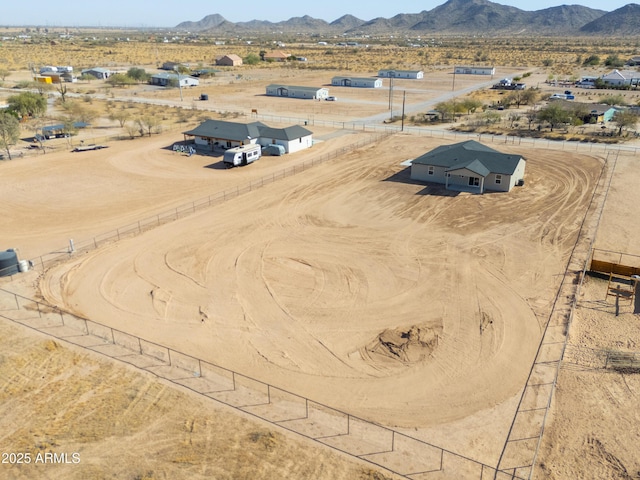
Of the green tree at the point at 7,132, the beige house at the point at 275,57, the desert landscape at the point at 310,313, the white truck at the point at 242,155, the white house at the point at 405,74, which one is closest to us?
the desert landscape at the point at 310,313

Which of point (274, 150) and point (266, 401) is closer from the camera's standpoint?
point (266, 401)

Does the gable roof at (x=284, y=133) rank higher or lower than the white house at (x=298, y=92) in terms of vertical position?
lower

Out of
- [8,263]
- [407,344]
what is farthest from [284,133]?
[407,344]

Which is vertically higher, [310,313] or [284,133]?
[284,133]

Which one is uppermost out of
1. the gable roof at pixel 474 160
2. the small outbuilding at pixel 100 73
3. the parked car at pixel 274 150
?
the small outbuilding at pixel 100 73

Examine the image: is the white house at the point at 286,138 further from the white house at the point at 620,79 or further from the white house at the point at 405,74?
the white house at the point at 620,79

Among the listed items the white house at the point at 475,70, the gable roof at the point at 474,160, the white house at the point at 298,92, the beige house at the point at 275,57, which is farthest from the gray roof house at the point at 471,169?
the beige house at the point at 275,57

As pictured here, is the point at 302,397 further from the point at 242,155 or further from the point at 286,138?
the point at 286,138

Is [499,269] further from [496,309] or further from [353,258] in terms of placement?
[353,258]
